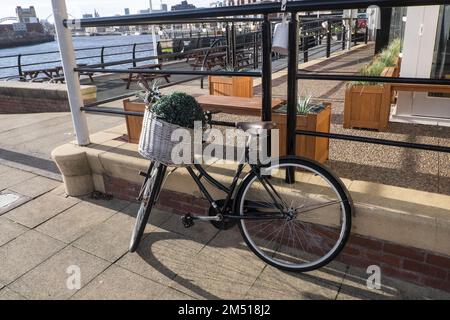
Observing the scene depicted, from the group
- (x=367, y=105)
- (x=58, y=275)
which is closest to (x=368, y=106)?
(x=367, y=105)

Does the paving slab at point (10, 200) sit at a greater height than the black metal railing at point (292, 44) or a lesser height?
lesser

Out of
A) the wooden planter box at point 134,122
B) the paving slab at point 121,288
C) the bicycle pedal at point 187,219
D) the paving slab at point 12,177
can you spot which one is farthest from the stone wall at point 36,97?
the paving slab at point 121,288

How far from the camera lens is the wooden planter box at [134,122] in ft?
13.0

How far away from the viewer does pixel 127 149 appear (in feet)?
12.2

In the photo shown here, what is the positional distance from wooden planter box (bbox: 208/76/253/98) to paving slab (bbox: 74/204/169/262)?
109 inches

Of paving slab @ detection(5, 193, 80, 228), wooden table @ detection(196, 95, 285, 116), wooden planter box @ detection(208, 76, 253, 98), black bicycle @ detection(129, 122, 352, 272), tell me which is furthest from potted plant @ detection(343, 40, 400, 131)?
paving slab @ detection(5, 193, 80, 228)

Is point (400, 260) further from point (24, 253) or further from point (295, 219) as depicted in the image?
point (24, 253)

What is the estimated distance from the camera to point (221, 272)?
2.66 meters

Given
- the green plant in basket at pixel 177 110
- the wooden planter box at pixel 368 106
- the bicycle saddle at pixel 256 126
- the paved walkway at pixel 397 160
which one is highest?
the green plant in basket at pixel 177 110

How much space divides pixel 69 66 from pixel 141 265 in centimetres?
204

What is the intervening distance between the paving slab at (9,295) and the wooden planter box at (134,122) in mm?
1889

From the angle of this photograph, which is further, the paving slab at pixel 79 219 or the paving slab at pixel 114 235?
the paving slab at pixel 79 219

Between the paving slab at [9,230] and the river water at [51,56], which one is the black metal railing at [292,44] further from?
the river water at [51,56]
